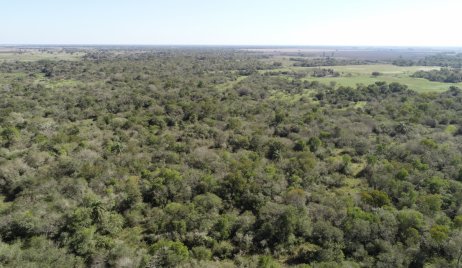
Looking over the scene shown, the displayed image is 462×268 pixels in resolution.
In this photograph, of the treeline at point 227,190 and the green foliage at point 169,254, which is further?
the treeline at point 227,190

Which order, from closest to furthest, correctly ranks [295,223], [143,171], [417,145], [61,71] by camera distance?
[295,223] → [143,171] → [417,145] → [61,71]

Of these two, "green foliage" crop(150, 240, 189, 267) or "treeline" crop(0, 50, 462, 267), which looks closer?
"green foliage" crop(150, 240, 189, 267)

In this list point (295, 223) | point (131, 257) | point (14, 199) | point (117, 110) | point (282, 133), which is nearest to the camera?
point (131, 257)

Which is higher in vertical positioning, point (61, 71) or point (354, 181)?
point (61, 71)

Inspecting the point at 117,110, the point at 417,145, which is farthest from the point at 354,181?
the point at 117,110

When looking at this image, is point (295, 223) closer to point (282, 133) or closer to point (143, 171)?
point (143, 171)

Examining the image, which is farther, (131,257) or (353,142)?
(353,142)

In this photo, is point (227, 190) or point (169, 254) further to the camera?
point (227, 190)

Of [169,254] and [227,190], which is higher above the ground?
[227,190]
